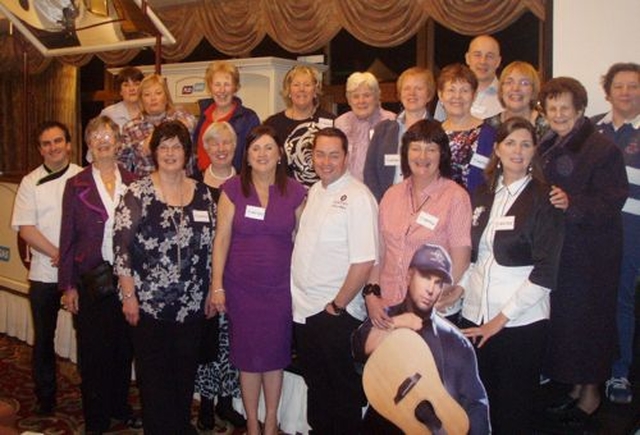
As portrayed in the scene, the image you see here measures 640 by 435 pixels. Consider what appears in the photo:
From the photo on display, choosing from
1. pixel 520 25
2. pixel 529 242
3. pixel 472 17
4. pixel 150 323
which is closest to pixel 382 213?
pixel 529 242

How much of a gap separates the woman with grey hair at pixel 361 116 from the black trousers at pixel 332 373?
3.03 feet

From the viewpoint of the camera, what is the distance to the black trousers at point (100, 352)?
10.1ft

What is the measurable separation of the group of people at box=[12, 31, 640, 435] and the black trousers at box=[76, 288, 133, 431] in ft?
0.03

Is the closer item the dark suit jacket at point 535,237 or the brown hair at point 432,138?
the dark suit jacket at point 535,237

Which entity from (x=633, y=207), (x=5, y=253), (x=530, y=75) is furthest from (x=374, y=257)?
(x=5, y=253)

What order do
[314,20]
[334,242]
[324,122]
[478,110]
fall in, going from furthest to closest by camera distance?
[314,20] → [324,122] → [478,110] → [334,242]

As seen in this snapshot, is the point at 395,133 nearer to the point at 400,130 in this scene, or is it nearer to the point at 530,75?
the point at 400,130

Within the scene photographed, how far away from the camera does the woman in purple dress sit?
9.18 ft

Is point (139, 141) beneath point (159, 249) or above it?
Answer: above

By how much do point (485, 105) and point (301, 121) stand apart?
980mm

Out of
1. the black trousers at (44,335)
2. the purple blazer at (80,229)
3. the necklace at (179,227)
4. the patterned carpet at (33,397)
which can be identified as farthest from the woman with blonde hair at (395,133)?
the black trousers at (44,335)

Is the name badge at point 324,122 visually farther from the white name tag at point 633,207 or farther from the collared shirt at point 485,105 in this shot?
the white name tag at point 633,207

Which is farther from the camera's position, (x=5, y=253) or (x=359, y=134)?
(x=5, y=253)

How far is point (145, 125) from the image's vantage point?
11.8ft
